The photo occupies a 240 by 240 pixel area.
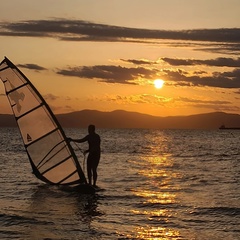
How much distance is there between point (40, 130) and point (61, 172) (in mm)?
1456

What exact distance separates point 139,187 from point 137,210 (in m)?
4.86

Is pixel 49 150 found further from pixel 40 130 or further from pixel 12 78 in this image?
pixel 12 78

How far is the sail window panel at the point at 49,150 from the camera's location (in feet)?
51.5

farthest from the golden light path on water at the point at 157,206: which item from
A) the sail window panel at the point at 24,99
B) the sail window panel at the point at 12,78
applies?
the sail window panel at the point at 12,78

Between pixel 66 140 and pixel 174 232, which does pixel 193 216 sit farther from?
pixel 66 140

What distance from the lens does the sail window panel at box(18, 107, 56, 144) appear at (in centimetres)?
1559

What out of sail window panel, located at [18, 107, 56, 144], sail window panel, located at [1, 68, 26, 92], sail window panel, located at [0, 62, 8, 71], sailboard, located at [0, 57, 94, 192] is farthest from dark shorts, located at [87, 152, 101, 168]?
sail window panel, located at [0, 62, 8, 71]

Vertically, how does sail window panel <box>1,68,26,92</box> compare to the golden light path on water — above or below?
above

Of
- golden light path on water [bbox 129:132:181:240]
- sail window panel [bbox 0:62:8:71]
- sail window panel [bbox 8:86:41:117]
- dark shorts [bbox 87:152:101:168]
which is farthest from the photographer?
sail window panel [bbox 8:86:41:117]

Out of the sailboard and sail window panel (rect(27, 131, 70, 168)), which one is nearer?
the sailboard

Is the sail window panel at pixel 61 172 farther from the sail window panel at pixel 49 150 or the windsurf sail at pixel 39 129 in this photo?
the sail window panel at pixel 49 150

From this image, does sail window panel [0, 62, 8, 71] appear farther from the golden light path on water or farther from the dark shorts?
the golden light path on water

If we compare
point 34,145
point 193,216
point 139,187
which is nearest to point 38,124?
point 34,145

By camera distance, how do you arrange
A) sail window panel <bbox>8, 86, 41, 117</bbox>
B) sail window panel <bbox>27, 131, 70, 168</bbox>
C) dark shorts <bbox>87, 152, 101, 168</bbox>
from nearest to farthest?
dark shorts <bbox>87, 152, 101, 168</bbox>
sail window panel <bbox>8, 86, 41, 117</bbox>
sail window panel <bbox>27, 131, 70, 168</bbox>
